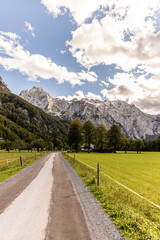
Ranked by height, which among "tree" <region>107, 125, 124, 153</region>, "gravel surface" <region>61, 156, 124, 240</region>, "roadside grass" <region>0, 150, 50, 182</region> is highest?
"tree" <region>107, 125, 124, 153</region>

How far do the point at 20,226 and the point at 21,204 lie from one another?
2.93 m

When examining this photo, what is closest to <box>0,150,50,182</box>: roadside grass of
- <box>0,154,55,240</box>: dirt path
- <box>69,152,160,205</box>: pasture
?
<box>0,154,55,240</box>: dirt path

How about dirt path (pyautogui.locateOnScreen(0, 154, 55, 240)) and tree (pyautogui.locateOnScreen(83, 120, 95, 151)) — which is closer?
dirt path (pyautogui.locateOnScreen(0, 154, 55, 240))

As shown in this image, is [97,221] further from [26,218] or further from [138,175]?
[138,175]

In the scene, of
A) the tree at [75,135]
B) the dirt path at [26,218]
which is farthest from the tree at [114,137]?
the dirt path at [26,218]

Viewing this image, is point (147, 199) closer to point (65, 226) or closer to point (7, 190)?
point (65, 226)

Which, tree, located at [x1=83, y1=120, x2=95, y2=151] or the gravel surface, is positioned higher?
tree, located at [x1=83, y1=120, x2=95, y2=151]

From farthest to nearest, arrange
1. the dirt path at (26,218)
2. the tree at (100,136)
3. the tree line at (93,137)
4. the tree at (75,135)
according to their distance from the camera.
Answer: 1. the tree at (100,136)
2. the tree line at (93,137)
3. the tree at (75,135)
4. the dirt path at (26,218)

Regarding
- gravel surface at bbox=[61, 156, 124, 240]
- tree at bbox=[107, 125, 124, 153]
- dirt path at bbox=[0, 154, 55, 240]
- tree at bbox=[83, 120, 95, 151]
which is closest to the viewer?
dirt path at bbox=[0, 154, 55, 240]

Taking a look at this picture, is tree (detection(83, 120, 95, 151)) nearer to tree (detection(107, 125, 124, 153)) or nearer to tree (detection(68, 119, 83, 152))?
tree (detection(68, 119, 83, 152))

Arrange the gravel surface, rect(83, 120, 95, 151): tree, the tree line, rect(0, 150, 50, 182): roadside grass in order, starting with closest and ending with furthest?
the gravel surface → rect(0, 150, 50, 182): roadside grass → the tree line → rect(83, 120, 95, 151): tree

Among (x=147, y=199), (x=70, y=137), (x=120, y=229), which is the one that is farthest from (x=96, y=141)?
(x=120, y=229)

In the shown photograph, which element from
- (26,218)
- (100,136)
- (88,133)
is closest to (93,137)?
(88,133)

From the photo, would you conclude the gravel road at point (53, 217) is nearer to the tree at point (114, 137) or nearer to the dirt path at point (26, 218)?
the dirt path at point (26, 218)
